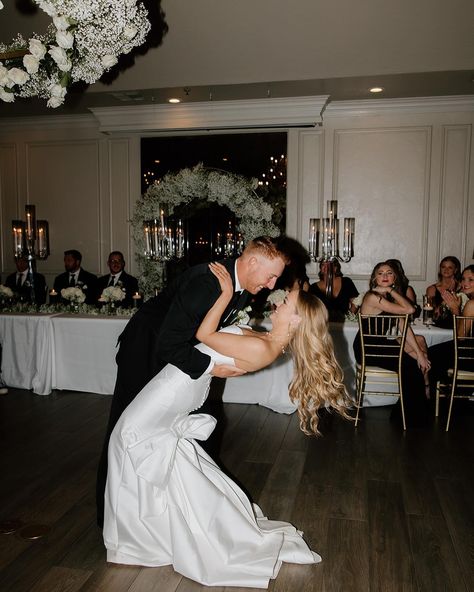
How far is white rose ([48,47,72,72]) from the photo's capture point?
2086mm

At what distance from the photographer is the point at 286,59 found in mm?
6301

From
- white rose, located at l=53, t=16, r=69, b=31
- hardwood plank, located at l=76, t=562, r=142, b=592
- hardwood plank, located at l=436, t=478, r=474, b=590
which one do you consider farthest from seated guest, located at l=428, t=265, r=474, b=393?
white rose, located at l=53, t=16, r=69, b=31

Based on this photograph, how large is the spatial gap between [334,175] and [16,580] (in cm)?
664

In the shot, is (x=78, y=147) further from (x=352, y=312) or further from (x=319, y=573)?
(x=319, y=573)

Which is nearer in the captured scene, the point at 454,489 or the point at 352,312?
the point at 454,489

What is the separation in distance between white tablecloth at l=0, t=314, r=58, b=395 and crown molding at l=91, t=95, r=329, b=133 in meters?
3.82

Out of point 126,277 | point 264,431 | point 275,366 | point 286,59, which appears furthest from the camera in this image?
point 126,277

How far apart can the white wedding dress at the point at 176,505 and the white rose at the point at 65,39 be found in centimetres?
141

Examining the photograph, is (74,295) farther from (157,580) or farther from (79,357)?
(157,580)

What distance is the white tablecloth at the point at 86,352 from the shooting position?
5.39 metres

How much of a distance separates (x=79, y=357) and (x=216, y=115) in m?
4.20

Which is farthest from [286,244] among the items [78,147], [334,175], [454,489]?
[454,489]

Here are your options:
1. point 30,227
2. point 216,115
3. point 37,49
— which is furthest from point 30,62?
point 216,115

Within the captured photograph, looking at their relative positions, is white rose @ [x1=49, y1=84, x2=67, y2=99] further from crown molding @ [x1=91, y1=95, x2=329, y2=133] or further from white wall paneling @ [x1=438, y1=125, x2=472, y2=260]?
white wall paneling @ [x1=438, y1=125, x2=472, y2=260]
